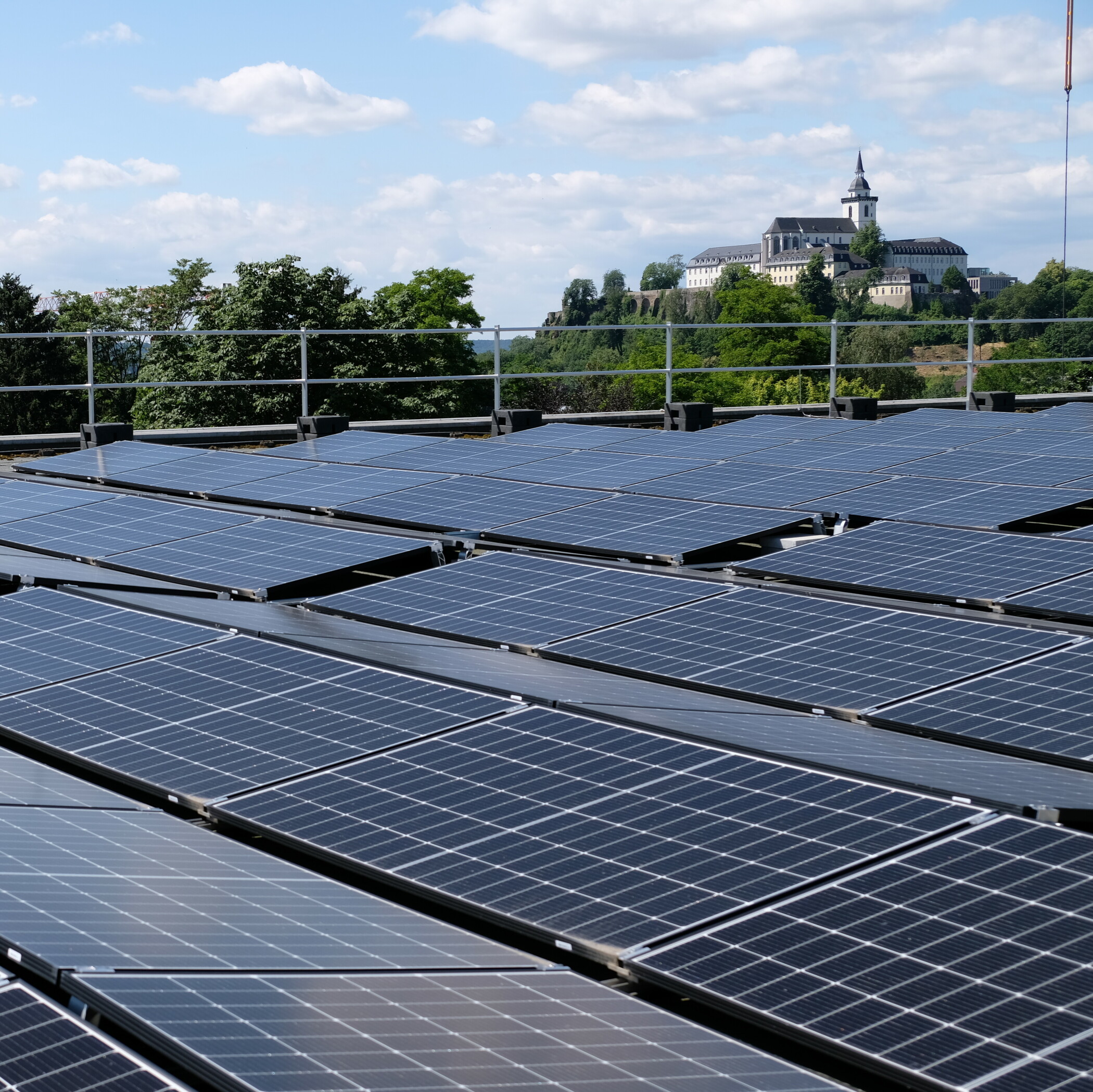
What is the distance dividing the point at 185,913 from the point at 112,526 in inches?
358

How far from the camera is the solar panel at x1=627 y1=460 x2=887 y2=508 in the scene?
41.3ft

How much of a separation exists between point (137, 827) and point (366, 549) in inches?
232

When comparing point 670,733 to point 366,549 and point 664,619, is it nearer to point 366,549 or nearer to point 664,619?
point 664,619

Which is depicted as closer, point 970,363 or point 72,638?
point 72,638

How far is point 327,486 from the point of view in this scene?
575 inches

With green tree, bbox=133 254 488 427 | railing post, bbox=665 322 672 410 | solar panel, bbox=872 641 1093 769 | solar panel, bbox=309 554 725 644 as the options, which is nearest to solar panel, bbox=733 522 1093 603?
solar panel, bbox=309 554 725 644

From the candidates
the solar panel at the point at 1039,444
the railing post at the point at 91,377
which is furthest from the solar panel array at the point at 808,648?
the railing post at the point at 91,377

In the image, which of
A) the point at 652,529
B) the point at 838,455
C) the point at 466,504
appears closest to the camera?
the point at 652,529

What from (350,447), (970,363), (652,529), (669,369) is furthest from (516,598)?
(970,363)

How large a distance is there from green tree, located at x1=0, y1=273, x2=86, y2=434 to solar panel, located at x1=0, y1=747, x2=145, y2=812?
67.0 meters

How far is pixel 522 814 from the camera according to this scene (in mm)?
5086

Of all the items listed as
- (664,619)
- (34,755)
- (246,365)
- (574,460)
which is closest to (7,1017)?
(34,755)

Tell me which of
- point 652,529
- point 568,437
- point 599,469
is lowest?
point 652,529

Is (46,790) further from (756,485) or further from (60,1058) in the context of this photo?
(756,485)
